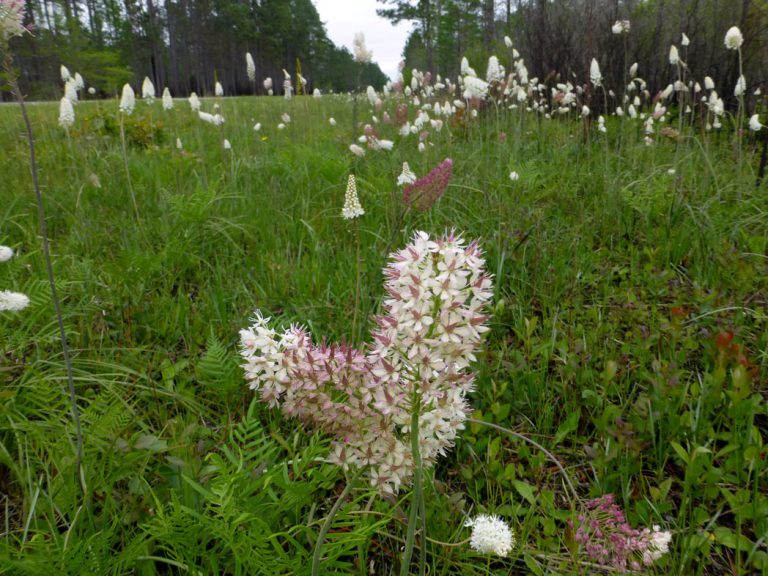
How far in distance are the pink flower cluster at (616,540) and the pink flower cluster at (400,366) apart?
49 centimetres

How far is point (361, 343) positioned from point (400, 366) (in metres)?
0.50

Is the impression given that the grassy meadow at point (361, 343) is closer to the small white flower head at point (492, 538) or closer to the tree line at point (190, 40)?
the small white flower head at point (492, 538)

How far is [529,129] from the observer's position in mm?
6391

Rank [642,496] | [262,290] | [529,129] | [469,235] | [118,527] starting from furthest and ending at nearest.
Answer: [529,129] < [469,235] < [262,290] < [642,496] < [118,527]

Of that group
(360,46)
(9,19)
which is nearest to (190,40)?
(360,46)

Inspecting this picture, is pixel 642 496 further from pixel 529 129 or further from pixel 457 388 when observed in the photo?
pixel 529 129

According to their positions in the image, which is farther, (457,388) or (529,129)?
(529,129)

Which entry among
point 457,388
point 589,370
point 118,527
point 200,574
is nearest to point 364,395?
point 457,388

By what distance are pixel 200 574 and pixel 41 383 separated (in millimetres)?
985

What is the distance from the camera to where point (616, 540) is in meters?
1.21

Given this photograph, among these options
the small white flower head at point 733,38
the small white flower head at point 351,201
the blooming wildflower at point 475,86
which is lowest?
the small white flower head at point 351,201

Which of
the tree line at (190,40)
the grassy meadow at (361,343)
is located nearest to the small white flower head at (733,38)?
the grassy meadow at (361,343)

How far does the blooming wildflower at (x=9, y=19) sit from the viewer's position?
106 cm

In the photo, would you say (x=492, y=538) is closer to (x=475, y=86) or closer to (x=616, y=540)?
(x=616, y=540)
